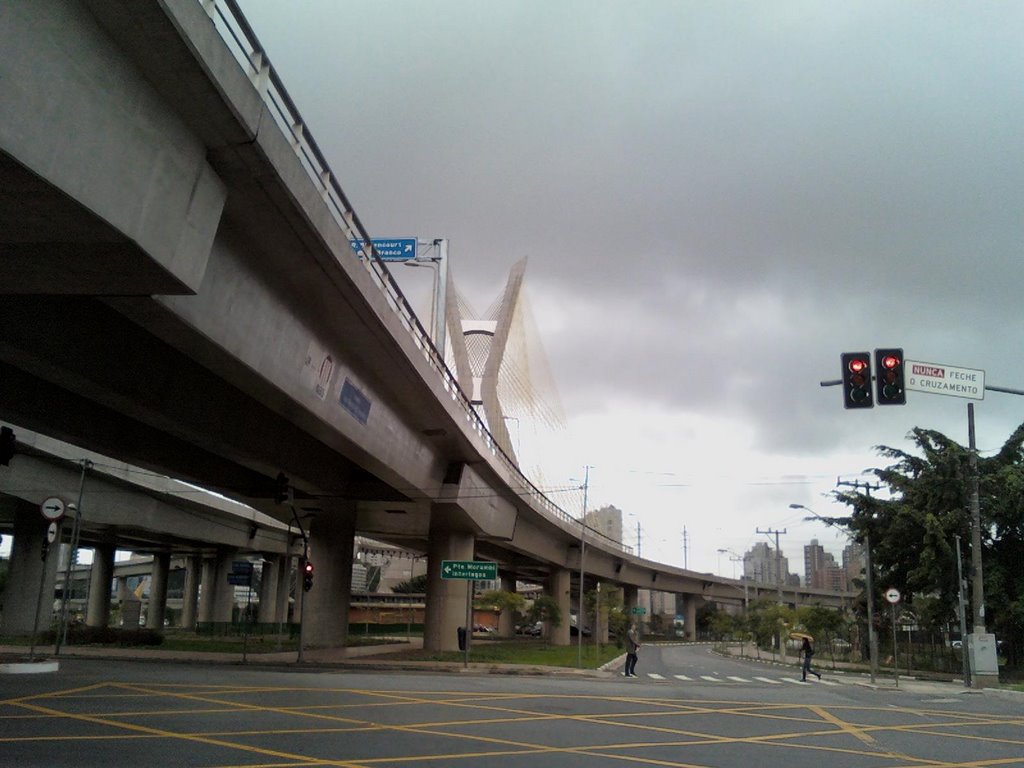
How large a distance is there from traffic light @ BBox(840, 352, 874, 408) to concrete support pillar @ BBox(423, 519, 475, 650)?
26516 millimetres

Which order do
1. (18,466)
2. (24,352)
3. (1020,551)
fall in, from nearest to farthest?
1. (24,352)
2. (1020,551)
3. (18,466)

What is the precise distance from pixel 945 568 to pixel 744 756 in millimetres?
34335

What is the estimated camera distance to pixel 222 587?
80.9 m

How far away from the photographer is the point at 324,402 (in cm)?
2027

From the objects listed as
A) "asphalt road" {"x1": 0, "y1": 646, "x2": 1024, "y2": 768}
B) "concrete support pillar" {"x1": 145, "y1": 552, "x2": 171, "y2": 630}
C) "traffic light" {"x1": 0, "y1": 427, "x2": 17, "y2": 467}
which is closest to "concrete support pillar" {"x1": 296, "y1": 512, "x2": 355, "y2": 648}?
"asphalt road" {"x1": 0, "y1": 646, "x2": 1024, "y2": 768}

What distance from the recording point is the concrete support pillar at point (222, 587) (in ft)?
260

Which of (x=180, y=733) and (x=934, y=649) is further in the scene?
(x=934, y=649)

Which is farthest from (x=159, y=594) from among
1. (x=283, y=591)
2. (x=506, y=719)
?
(x=506, y=719)

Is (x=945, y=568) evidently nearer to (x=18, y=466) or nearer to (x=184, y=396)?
(x=184, y=396)

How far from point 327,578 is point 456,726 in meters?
27.8

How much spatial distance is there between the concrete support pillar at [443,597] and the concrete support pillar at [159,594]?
46560 millimetres

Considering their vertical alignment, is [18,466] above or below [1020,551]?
above

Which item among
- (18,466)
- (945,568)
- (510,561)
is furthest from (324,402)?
(510,561)

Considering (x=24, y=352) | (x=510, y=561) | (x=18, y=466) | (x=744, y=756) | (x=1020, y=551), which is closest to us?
(x=744, y=756)
